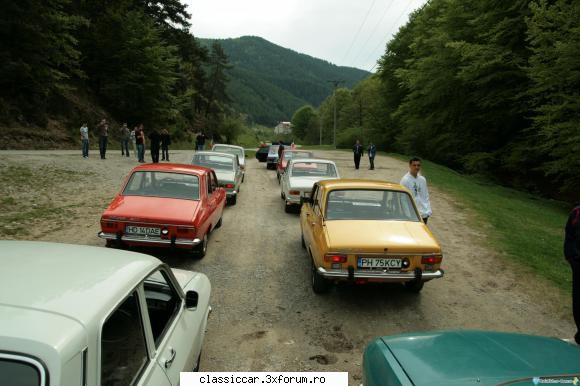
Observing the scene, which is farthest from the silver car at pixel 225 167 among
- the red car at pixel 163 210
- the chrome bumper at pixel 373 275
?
the chrome bumper at pixel 373 275

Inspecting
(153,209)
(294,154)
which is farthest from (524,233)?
(294,154)

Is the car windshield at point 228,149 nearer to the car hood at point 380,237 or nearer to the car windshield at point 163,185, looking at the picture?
the car windshield at point 163,185

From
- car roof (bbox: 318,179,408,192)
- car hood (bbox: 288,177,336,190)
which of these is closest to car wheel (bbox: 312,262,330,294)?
car roof (bbox: 318,179,408,192)

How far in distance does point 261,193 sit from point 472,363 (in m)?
13.7

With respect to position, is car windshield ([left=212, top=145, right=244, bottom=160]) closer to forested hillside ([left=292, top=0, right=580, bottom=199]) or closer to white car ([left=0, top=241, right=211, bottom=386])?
forested hillside ([left=292, top=0, right=580, bottom=199])

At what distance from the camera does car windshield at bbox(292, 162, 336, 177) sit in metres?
13.1

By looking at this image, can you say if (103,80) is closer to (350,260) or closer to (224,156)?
(224,156)

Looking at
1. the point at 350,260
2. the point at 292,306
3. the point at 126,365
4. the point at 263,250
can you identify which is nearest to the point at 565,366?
the point at 126,365

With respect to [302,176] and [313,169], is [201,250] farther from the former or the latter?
[313,169]

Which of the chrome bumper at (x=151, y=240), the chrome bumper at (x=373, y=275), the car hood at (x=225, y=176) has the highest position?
the car hood at (x=225, y=176)

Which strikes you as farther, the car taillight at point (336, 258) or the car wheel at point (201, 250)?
the car wheel at point (201, 250)

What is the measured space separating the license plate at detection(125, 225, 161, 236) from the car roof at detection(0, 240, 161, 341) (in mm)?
3853

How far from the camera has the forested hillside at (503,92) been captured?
712 inches

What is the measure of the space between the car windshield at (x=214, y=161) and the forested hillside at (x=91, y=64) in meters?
16.5
